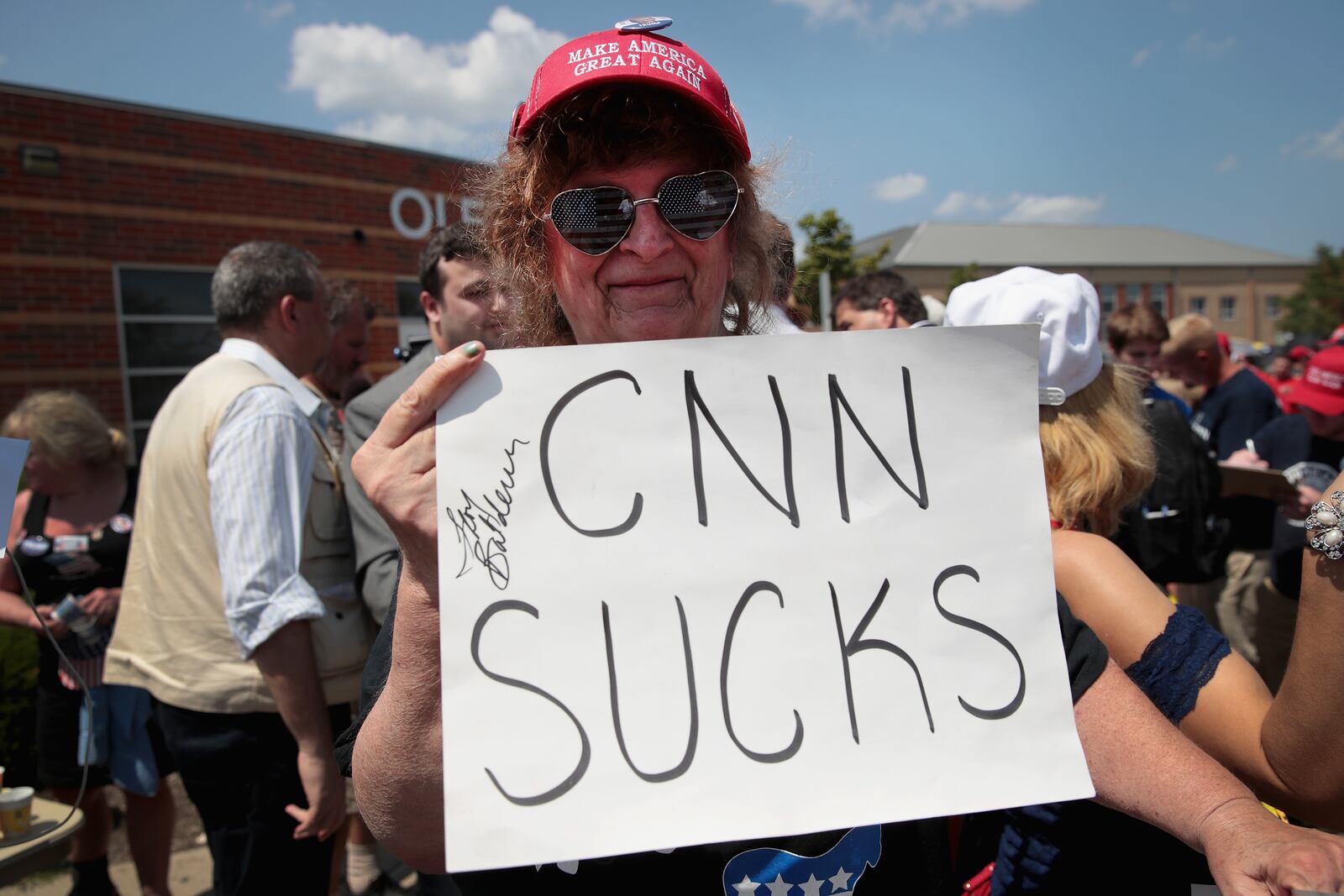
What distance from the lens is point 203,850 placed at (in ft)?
12.3

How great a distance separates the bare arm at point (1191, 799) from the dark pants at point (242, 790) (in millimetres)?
2231

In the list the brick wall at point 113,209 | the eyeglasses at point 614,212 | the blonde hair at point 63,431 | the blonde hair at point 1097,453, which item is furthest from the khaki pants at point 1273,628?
the brick wall at point 113,209

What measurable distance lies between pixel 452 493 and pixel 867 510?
1.57ft

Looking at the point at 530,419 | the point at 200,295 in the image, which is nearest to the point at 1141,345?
the point at 530,419

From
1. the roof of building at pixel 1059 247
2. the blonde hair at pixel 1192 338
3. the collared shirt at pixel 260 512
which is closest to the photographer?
the collared shirt at pixel 260 512

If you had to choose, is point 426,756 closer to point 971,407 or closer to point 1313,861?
point 971,407

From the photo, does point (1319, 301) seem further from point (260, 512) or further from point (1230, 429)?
point (260, 512)

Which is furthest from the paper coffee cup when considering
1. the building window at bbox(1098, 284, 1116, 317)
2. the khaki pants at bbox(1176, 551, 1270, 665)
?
the building window at bbox(1098, 284, 1116, 317)

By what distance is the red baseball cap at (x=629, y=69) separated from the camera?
1093 millimetres

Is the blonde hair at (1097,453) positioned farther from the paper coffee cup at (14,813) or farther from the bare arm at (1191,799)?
the paper coffee cup at (14,813)

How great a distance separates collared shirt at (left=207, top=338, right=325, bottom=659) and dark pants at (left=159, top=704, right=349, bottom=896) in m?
0.33

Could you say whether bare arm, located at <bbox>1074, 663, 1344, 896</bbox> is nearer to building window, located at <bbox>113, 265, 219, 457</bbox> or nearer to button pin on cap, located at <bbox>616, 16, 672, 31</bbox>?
button pin on cap, located at <bbox>616, 16, 672, 31</bbox>

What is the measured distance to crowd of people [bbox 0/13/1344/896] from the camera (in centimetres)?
100
